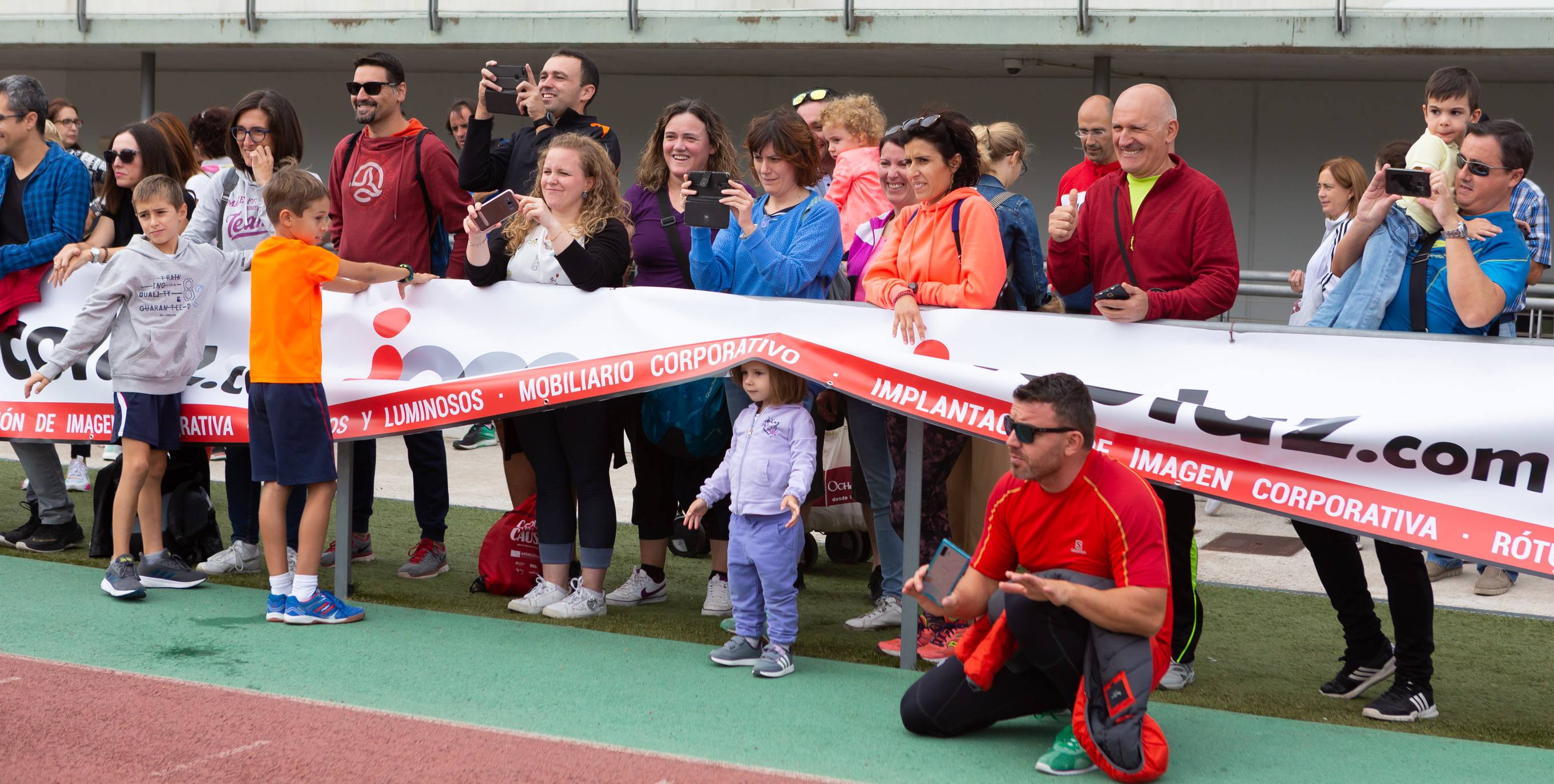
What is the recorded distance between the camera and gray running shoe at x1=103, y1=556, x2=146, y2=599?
5824 mm

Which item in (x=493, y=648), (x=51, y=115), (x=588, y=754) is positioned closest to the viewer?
(x=588, y=754)

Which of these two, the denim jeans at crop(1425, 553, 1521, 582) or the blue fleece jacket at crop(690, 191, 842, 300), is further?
the denim jeans at crop(1425, 553, 1521, 582)

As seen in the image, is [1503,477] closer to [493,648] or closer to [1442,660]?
[1442,660]

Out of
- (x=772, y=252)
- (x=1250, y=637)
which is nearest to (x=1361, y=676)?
(x=1250, y=637)

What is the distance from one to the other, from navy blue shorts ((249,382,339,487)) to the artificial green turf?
683mm

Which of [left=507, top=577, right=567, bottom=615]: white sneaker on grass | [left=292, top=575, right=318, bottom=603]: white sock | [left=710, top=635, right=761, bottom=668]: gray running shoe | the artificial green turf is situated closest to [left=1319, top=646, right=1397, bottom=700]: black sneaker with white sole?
the artificial green turf

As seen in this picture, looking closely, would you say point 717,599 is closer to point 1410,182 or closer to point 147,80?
point 1410,182

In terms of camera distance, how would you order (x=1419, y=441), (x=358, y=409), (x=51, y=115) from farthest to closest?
(x=51, y=115) → (x=358, y=409) → (x=1419, y=441)

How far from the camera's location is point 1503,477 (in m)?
4.28

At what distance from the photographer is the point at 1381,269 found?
477cm

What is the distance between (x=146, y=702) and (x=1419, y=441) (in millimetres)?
3881

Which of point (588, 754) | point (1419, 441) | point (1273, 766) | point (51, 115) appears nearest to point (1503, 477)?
point (1419, 441)

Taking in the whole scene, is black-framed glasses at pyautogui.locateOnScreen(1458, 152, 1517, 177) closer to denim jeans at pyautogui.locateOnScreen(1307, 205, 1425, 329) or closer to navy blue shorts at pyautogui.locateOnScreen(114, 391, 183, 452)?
denim jeans at pyautogui.locateOnScreen(1307, 205, 1425, 329)

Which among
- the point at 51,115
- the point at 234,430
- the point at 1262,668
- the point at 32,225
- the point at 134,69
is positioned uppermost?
the point at 134,69
